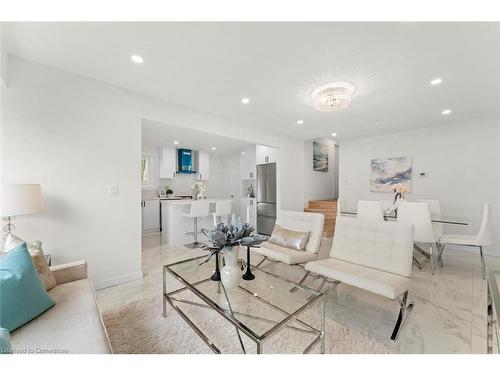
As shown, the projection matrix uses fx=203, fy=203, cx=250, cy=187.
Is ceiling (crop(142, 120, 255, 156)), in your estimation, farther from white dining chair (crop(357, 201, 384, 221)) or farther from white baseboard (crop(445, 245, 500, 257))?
white baseboard (crop(445, 245, 500, 257))

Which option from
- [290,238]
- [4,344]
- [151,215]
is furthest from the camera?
[151,215]

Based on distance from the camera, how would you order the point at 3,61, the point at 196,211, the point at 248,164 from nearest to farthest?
the point at 3,61 < the point at 196,211 < the point at 248,164

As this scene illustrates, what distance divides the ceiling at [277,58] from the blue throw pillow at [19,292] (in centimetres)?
166

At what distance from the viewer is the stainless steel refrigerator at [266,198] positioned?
488 cm

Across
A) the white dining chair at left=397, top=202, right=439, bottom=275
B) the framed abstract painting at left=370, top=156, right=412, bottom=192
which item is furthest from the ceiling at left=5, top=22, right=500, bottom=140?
the framed abstract painting at left=370, top=156, right=412, bottom=192

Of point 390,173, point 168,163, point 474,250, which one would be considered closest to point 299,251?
point 390,173

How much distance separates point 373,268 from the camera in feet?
6.47

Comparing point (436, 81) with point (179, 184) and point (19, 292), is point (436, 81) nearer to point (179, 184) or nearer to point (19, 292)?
point (19, 292)

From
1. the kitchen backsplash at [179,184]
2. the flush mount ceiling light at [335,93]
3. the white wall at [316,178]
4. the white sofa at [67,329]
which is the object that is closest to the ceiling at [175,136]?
the kitchen backsplash at [179,184]

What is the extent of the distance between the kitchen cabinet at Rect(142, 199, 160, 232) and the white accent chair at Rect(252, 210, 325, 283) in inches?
149

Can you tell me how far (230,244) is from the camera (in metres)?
1.48

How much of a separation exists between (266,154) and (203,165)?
2.13 m

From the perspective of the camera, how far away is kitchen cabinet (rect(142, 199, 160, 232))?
5169mm

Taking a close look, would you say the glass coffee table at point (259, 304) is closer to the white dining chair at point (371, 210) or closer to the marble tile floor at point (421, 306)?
the marble tile floor at point (421, 306)
